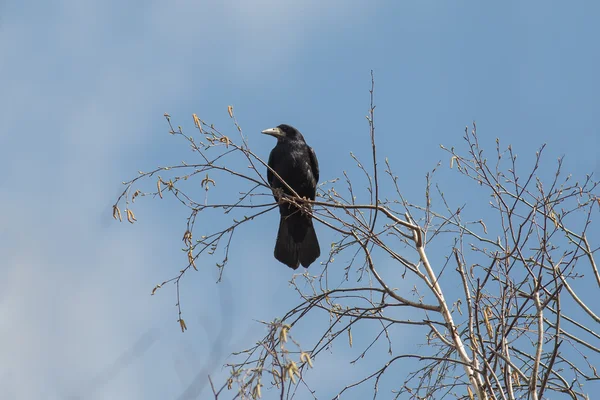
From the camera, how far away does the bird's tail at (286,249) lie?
6.38 metres

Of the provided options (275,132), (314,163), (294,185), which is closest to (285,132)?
(275,132)

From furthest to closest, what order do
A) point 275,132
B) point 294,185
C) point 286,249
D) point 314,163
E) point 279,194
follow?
point 275,132 → point 314,163 → point 294,185 → point 286,249 → point 279,194

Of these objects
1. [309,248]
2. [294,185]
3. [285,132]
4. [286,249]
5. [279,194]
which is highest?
[285,132]

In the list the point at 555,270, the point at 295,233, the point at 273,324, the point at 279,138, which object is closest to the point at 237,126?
the point at 273,324

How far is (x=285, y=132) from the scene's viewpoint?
281 inches

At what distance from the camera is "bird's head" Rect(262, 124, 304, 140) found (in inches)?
279

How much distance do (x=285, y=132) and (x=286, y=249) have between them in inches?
50.1

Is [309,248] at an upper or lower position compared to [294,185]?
lower

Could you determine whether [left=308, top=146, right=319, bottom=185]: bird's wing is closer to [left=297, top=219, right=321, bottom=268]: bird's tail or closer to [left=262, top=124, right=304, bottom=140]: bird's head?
[left=262, top=124, right=304, bottom=140]: bird's head

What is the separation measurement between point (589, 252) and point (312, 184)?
306 centimetres

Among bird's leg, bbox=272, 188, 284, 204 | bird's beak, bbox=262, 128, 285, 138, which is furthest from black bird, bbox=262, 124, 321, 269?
bird's leg, bbox=272, 188, 284, 204

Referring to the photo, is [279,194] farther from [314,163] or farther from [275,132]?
[275,132]

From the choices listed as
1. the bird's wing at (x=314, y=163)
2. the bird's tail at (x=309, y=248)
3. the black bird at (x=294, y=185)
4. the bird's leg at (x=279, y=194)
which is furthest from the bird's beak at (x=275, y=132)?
the bird's leg at (x=279, y=194)

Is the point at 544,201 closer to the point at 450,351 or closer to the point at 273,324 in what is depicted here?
the point at 450,351
